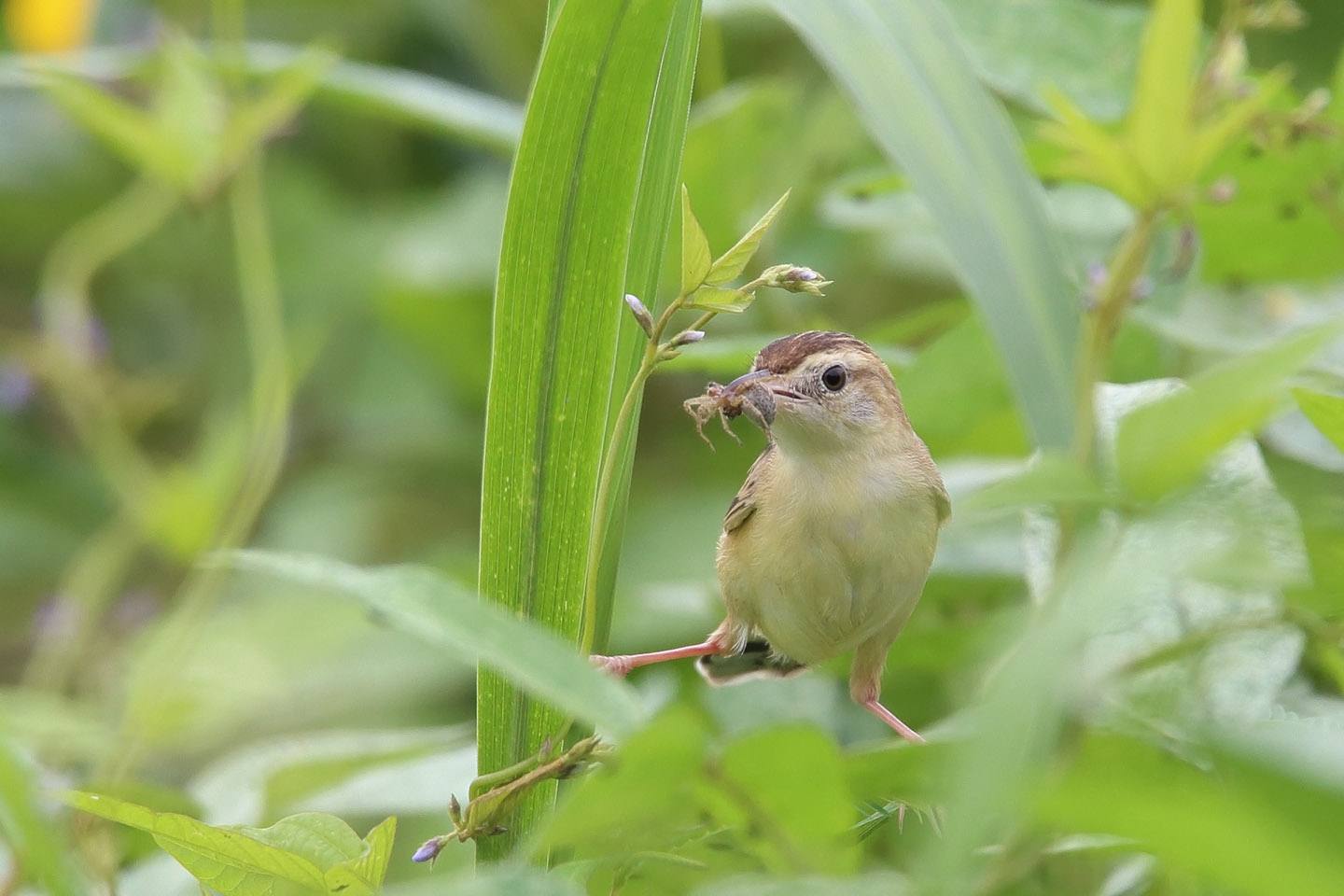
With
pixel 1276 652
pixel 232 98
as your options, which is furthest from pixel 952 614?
pixel 232 98

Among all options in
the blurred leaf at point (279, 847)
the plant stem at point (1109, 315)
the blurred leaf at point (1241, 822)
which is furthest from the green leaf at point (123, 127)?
the blurred leaf at point (1241, 822)

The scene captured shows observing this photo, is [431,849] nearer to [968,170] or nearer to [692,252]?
[692,252]

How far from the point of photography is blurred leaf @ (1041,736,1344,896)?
68 cm

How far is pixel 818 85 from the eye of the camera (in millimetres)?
4359

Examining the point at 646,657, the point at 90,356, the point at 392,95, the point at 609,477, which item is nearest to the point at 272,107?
the point at 392,95

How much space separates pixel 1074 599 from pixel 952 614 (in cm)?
157

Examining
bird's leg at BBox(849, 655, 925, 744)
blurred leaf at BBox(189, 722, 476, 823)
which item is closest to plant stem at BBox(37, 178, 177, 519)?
blurred leaf at BBox(189, 722, 476, 823)

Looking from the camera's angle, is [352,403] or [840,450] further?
[352,403]

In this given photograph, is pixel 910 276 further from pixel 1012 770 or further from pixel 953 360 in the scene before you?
pixel 1012 770

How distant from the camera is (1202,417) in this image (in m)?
0.89

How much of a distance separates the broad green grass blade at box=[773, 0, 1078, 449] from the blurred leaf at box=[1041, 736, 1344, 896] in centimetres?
39

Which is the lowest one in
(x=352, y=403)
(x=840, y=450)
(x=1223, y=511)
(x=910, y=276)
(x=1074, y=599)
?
(x=352, y=403)

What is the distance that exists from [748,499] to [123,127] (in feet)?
4.58

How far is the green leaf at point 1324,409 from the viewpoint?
1.20 meters
